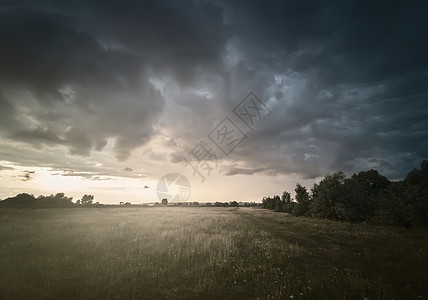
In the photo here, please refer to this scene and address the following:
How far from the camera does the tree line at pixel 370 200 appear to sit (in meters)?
24.7

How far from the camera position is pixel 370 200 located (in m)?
35.5

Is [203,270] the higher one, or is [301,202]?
[301,202]

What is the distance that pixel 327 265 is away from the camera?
1021 centimetres

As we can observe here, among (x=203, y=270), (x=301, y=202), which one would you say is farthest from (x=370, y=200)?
(x=203, y=270)

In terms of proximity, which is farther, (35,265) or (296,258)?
(296,258)

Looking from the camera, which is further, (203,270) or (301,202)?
(301,202)

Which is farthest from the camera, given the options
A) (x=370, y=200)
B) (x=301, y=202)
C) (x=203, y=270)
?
(x=301, y=202)

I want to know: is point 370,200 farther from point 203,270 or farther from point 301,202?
point 203,270

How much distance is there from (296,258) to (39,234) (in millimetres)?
20003

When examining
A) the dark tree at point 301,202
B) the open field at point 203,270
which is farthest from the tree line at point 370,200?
the open field at point 203,270

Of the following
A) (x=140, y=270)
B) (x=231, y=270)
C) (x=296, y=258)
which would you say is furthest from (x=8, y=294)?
(x=296, y=258)

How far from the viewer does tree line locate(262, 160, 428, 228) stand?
973 inches

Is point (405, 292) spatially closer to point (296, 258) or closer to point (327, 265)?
point (327, 265)

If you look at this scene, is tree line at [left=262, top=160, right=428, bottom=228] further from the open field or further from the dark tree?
the open field
